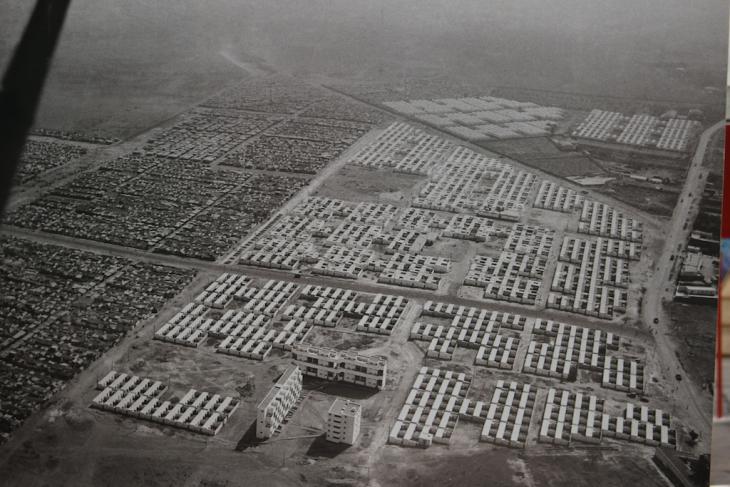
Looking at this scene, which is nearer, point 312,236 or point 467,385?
point 467,385

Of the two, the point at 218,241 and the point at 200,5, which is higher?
the point at 200,5

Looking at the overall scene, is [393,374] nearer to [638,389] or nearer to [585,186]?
[638,389]

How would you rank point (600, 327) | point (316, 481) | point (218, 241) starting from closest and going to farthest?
point (316, 481) < point (600, 327) < point (218, 241)

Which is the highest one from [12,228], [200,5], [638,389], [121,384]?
[200,5]

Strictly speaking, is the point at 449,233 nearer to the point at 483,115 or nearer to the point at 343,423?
the point at 483,115

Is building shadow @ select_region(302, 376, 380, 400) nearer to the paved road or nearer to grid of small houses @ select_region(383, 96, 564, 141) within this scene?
the paved road

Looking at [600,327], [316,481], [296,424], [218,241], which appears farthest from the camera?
[218,241]

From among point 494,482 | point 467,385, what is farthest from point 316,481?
point 467,385
